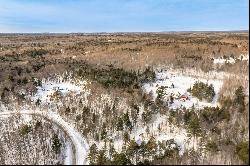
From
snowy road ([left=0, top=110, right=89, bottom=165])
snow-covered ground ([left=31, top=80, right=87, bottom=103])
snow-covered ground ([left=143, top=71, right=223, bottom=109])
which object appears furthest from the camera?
snow-covered ground ([left=31, top=80, right=87, bottom=103])

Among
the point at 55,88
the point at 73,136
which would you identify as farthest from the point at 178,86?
the point at 55,88

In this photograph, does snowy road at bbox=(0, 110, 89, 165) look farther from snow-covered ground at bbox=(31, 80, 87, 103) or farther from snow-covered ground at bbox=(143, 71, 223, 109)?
snow-covered ground at bbox=(143, 71, 223, 109)

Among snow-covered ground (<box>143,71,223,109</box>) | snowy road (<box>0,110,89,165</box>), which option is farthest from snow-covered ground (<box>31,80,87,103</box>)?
snow-covered ground (<box>143,71,223,109</box>)

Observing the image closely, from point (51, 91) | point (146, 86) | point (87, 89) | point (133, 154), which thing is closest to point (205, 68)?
point (146, 86)

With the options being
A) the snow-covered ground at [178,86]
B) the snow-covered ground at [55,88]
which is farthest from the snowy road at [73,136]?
the snow-covered ground at [178,86]

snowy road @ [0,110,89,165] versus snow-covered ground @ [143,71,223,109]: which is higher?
snow-covered ground @ [143,71,223,109]

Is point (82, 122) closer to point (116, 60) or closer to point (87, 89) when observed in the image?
point (87, 89)

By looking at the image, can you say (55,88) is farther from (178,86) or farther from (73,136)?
(73,136)
